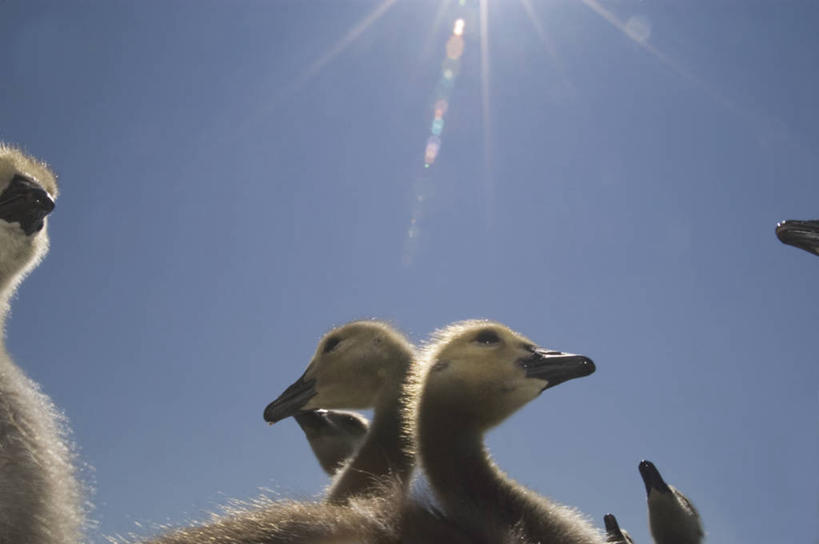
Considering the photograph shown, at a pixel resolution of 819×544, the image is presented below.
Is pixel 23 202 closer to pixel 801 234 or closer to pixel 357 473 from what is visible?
pixel 357 473

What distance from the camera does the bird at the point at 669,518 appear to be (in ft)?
21.9

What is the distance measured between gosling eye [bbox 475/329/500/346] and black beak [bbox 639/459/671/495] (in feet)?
9.91

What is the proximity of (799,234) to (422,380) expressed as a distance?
117 inches

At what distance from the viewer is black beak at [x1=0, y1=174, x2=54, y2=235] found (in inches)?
171

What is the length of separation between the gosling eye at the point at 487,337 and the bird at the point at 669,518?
3017 mm

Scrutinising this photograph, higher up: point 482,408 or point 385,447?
point 482,408

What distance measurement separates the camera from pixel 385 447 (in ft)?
15.8

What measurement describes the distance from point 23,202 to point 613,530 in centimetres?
446

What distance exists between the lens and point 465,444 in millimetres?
4215

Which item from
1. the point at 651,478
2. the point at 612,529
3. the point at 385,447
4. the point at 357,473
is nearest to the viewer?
the point at 357,473

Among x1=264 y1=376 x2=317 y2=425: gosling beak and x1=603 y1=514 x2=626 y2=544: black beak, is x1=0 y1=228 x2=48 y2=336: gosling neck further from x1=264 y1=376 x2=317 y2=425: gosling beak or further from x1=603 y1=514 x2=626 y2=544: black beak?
x1=603 y1=514 x2=626 y2=544: black beak

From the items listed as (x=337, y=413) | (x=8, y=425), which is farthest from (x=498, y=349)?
(x=8, y=425)

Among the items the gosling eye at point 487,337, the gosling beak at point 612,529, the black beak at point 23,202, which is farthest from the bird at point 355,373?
the black beak at point 23,202

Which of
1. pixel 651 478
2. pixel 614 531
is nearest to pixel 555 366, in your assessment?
pixel 614 531
